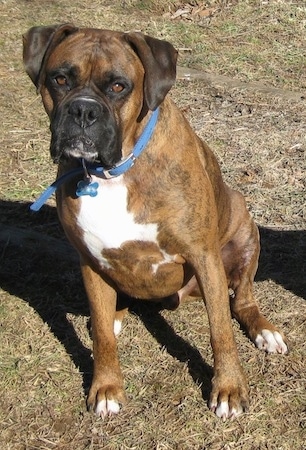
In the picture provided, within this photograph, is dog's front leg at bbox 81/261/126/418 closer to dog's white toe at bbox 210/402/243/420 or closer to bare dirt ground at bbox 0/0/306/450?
bare dirt ground at bbox 0/0/306/450

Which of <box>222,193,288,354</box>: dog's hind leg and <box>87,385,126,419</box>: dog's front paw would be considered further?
<box>222,193,288,354</box>: dog's hind leg

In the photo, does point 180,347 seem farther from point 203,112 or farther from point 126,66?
point 203,112

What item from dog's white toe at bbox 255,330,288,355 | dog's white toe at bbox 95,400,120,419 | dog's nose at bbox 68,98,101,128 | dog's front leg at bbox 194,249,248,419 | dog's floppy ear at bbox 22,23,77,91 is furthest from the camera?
dog's white toe at bbox 255,330,288,355

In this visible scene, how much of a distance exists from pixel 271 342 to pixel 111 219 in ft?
3.86

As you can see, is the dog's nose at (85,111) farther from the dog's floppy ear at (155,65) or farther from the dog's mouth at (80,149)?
the dog's floppy ear at (155,65)

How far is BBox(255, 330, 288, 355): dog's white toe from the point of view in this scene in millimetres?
4238

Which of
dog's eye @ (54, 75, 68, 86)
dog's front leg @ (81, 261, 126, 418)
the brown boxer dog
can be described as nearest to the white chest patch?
the brown boxer dog

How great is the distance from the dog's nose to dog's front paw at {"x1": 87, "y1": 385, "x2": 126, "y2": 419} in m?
1.35

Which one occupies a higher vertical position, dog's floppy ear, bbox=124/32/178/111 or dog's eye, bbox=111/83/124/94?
dog's floppy ear, bbox=124/32/178/111

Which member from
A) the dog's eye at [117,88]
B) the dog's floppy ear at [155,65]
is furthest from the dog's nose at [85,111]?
the dog's floppy ear at [155,65]

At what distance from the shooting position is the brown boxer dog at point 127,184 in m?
3.39

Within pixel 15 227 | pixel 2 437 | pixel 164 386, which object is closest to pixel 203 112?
pixel 15 227

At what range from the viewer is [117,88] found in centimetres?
340

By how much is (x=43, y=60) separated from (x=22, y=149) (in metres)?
2.98
